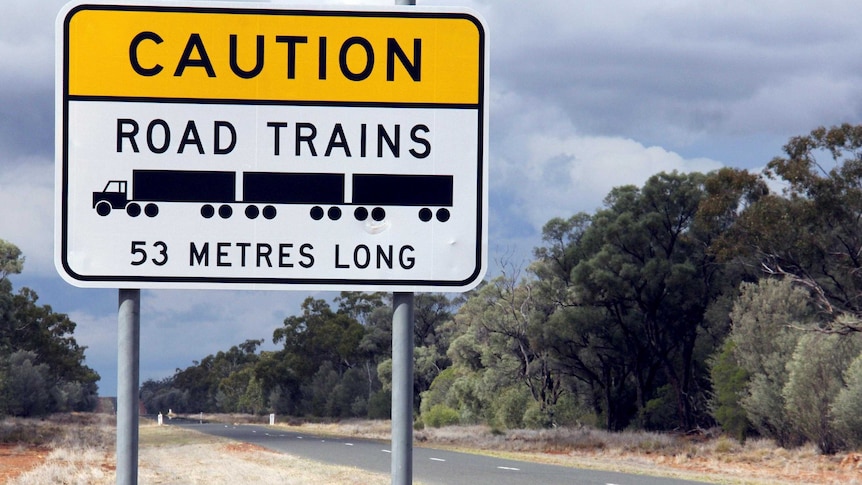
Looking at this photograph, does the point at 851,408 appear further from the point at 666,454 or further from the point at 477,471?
the point at 477,471

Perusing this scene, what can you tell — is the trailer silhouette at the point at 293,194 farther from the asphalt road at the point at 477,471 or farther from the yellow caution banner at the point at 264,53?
the asphalt road at the point at 477,471

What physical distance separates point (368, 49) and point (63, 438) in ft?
121

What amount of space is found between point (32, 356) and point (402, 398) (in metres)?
71.4

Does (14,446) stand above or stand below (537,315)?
below

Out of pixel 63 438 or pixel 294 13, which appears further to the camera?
pixel 63 438

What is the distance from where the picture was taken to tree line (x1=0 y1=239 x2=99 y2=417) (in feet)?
182

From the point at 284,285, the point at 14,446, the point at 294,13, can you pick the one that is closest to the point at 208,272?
the point at 284,285

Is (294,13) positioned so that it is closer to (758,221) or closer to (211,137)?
(211,137)

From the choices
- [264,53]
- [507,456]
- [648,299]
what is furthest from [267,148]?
[648,299]

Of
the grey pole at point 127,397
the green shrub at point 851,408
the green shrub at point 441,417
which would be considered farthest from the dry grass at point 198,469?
the green shrub at point 441,417

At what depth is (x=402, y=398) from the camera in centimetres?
315

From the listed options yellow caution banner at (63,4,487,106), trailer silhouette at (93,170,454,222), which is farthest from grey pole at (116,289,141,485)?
yellow caution banner at (63,4,487,106)

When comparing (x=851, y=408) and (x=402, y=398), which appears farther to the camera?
(x=851, y=408)

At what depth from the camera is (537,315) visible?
157 ft
